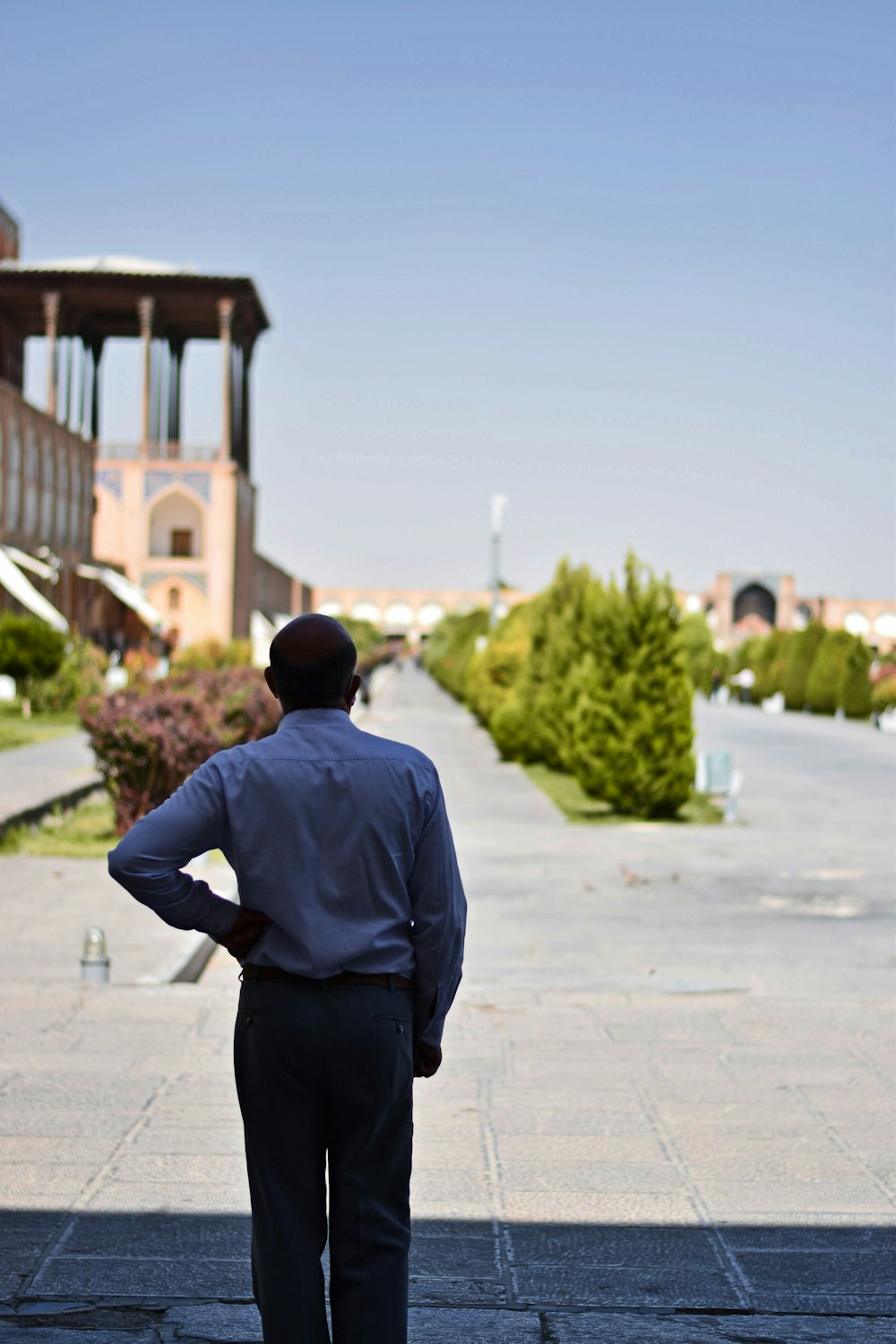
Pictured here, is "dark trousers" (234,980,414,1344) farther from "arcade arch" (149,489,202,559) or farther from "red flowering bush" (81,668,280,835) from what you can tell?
"arcade arch" (149,489,202,559)

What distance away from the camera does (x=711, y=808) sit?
49.6 ft

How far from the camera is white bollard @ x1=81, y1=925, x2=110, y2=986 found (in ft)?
20.7

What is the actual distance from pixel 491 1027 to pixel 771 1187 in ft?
6.49

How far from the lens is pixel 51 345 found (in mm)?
50688

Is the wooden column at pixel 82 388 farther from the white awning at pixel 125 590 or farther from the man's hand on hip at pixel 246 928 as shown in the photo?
the man's hand on hip at pixel 246 928

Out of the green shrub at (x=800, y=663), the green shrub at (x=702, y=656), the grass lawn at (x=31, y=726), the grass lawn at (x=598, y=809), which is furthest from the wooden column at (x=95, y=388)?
the grass lawn at (x=598, y=809)

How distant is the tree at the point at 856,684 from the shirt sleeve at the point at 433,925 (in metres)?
35.8

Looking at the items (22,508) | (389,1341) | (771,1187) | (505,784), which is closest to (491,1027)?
(771,1187)

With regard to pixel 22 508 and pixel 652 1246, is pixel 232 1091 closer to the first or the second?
pixel 652 1246

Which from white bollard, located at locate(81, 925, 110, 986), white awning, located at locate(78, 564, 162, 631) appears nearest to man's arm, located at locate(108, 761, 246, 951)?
white bollard, located at locate(81, 925, 110, 986)

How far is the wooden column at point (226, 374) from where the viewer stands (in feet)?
A: 175

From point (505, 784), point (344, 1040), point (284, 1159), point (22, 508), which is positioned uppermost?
point (22, 508)

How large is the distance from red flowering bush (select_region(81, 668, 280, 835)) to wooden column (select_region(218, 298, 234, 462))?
4265 centimetres

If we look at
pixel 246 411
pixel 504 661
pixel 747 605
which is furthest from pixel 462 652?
pixel 747 605
